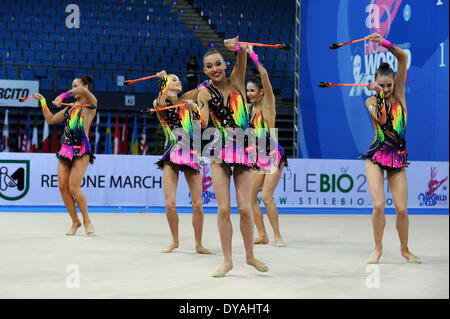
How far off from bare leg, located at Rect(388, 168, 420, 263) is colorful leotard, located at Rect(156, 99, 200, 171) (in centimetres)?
183

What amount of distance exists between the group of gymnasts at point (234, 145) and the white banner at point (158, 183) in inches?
143

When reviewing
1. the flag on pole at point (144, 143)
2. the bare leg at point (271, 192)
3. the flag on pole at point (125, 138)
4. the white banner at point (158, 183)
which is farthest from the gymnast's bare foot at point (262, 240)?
the flag on pole at point (125, 138)

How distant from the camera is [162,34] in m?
20.3

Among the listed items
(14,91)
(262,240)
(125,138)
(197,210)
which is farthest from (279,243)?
(14,91)

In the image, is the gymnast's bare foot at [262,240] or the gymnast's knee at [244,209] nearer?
the gymnast's knee at [244,209]

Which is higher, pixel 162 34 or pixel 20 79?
pixel 162 34

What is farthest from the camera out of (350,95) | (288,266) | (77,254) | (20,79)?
(20,79)

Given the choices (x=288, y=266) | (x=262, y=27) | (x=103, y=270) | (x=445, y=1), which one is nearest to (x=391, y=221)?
(x=445, y=1)

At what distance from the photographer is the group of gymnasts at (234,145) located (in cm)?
539

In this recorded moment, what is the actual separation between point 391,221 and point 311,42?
20.4 feet

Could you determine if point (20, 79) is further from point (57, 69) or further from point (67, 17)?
point (67, 17)

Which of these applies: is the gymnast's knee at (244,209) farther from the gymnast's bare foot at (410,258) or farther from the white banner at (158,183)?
the white banner at (158,183)

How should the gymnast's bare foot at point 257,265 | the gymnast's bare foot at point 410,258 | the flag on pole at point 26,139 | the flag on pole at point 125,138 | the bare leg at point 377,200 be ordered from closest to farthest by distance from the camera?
the gymnast's bare foot at point 257,265 < the bare leg at point 377,200 < the gymnast's bare foot at point 410,258 < the flag on pole at point 26,139 < the flag on pole at point 125,138

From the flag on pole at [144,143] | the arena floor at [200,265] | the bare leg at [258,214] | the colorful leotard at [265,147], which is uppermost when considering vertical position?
the flag on pole at [144,143]
